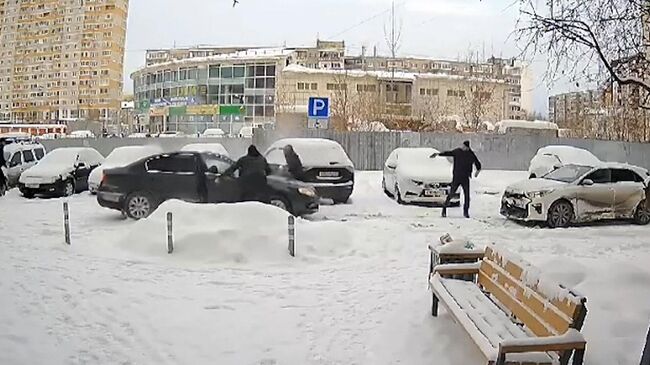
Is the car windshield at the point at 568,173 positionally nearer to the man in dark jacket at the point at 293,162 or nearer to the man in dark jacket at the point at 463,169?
the man in dark jacket at the point at 463,169

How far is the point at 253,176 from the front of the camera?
10.7 m

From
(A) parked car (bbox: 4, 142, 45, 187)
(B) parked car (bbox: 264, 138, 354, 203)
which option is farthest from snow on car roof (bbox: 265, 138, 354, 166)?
(A) parked car (bbox: 4, 142, 45, 187)

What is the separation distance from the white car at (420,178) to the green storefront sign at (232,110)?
6746 millimetres

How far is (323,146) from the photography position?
14234mm

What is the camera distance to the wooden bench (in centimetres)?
327

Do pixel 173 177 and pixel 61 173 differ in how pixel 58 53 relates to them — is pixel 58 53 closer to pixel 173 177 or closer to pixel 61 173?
pixel 173 177

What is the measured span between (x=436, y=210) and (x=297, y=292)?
23.7ft

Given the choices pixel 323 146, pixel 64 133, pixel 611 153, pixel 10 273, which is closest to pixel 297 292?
pixel 10 273

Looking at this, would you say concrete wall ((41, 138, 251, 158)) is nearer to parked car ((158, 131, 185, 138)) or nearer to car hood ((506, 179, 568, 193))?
parked car ((158, 131, 185, 138))

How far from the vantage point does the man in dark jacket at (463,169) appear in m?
12.0

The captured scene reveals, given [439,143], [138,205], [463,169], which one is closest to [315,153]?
[463,169]

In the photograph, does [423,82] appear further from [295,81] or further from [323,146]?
[323,146]

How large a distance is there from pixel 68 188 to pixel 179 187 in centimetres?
593

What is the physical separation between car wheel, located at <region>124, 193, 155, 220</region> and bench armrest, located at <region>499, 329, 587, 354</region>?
28.1ft
